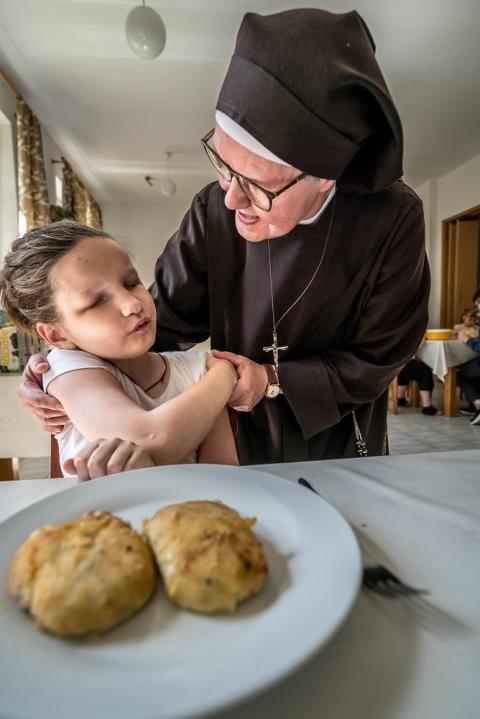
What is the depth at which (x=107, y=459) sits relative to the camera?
699 mm

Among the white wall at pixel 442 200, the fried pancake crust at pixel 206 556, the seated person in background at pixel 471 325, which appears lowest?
the fried pancake crust at pixel 206 556

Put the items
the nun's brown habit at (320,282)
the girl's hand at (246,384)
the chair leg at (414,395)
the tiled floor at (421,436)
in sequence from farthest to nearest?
the chair leg at (414,395)
the tiled floor at (421,436)
the girl's hand at (246,384)
the nun's brown habit at (320,282)

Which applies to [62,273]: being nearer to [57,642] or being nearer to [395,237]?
[57,642]

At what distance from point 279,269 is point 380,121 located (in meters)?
0.44

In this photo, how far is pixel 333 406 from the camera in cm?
117

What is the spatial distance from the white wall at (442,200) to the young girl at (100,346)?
645 centimetres

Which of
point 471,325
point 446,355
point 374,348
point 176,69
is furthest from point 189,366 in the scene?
point 471,325

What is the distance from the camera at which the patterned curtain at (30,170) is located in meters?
4.14

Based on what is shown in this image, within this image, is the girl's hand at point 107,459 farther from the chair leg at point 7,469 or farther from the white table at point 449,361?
the white table at point 449,361

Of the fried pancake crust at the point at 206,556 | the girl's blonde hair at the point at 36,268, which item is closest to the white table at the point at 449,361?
the girl's blonde hair at the point at 36,268

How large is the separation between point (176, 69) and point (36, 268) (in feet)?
12.6

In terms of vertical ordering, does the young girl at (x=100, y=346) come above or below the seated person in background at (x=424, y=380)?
above

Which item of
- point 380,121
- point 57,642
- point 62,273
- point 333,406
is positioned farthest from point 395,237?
point 57,642

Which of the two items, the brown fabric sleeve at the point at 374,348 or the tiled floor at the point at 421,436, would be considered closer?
the brown fabric sleeve at the point at 374,348
